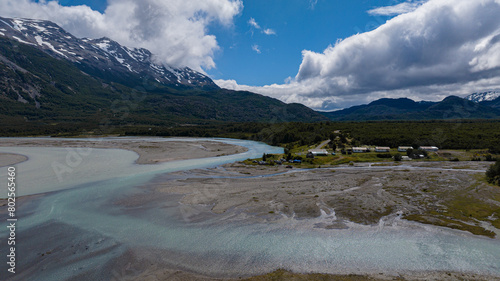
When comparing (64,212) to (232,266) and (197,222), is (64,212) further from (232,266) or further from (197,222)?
(232,266)

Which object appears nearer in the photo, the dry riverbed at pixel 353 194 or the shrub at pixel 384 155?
the dry riverbed at pixel 353 194

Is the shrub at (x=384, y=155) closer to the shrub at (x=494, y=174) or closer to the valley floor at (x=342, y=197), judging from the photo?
the valley floor at (x=342, y=197)

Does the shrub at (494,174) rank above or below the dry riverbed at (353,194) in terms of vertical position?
above

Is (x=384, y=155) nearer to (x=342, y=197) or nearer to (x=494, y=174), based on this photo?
(x=494, y=174)

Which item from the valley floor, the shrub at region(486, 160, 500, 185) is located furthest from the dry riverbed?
the shrub at region(486, 160, 500, 185)

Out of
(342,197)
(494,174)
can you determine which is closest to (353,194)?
(342,197)

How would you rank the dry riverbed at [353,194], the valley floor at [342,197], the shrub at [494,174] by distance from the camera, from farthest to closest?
the shrub at [494,174]
the dry riverbed at [353,194]
the valley floor at [342,197]

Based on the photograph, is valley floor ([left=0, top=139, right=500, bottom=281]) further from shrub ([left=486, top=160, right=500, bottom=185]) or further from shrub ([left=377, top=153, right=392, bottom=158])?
shrub ([left=377, top=153, right=392, bottom=158])

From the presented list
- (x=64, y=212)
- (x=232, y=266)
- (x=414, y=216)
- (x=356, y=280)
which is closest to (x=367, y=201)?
(x=414, y=216)

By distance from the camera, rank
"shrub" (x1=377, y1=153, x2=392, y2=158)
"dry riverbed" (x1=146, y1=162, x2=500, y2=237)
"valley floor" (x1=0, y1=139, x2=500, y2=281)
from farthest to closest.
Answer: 1. "shrub" (x1=377, y1=153, x2=392, y2=158)
2. "dry riverbed" (x1=146, y1=162, x2=500, y2=237)
3. "valley floor" (x1=0, y1=139, x2=500, y2=281)

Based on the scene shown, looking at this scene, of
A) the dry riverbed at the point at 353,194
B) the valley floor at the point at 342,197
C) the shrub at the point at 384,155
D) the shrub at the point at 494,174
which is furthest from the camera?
the shrub at the point at 384,155

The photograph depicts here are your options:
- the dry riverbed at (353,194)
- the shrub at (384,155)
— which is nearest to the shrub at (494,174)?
the dry riverbed at (353,194)

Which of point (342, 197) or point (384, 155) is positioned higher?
point (384, 155)
